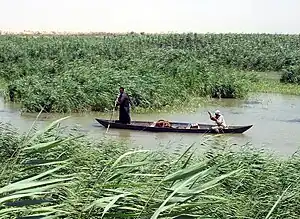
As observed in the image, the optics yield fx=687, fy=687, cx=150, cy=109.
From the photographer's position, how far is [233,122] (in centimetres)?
2038

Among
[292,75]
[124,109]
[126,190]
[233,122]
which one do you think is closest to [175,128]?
[124,109]

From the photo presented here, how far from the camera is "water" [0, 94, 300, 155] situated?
16.3 meters

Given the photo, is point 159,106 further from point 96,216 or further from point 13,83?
point 96,216

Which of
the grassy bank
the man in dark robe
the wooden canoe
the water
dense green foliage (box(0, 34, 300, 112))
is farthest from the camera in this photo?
dense green foliage (box(0, 34, 300, 112))

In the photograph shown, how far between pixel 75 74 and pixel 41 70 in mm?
4157

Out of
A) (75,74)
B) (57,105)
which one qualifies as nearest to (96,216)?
(57,105)

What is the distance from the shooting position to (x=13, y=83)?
23141mm

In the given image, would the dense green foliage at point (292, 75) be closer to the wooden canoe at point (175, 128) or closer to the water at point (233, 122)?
the water at point (233, 122)

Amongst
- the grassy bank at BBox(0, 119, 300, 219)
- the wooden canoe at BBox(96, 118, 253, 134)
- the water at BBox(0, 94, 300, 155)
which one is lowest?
the water at BBox(0, 94, 300, 155)

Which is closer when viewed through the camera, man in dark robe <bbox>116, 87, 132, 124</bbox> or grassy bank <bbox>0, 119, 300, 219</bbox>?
grassy bank <bbox>0, 119, 300, 219</bbox>

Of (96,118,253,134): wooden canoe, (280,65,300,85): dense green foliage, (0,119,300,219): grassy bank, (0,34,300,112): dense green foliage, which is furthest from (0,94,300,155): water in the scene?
(0,119,300,219): grassy bank

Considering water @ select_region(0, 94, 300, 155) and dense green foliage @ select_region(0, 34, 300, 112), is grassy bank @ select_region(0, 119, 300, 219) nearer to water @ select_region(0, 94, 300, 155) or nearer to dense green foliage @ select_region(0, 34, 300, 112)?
water @ select_region(0, 94, 300, 155)

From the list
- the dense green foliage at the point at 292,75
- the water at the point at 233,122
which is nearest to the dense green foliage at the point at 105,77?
the water at the point at 233,122

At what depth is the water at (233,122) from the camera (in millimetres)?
16266
